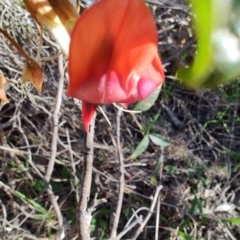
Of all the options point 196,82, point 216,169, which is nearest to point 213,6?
point 196,82

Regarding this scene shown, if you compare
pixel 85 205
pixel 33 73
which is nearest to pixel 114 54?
pixel 33 73

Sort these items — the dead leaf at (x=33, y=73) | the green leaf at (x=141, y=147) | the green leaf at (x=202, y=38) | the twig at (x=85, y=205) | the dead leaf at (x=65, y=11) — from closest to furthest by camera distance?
the green leaf at (x=202, y=38) < the dead leaf at (x=65, y=11) < the dead leaf at (x=33, y=73) < the twig at (x=85, y=205) < the green leaf at (x=141, y=147)

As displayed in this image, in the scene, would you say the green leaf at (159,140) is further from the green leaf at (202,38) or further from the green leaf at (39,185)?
the green leaf at (202,38)

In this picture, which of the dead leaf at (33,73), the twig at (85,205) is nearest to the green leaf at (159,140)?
the twig at (85,205)

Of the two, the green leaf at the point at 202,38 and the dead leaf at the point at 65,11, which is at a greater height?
the green leaf at the point at 202,38

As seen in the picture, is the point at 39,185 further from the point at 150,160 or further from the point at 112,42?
the point at 112,42
